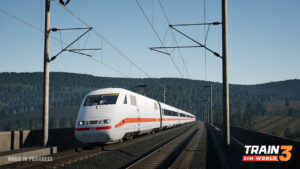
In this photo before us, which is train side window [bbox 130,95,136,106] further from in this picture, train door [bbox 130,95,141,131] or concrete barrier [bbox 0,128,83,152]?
concrete barrier [bbox 0,128,83,152]

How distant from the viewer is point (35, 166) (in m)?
11.6

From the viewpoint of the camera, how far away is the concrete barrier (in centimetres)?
1541

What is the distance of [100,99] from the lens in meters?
19.0

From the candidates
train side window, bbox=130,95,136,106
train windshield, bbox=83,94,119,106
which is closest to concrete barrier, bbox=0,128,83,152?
train windshield, bbox=83,94,119,106

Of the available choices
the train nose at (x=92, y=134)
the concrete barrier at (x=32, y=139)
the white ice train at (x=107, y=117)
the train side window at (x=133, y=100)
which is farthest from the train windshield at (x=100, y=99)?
the concrete barrier at (x=32, y=139)

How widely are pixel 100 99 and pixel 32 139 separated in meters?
4.45

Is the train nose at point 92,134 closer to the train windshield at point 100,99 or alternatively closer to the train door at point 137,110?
the train windshield at point 100,99

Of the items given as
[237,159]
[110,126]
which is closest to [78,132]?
[110,126]

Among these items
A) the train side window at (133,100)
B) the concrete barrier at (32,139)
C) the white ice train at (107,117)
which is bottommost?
the concrete barrier at (32,139)

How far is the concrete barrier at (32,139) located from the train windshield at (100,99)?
9.97ft

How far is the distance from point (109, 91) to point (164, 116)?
18661 millimetres

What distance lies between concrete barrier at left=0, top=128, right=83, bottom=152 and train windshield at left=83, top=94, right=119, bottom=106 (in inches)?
120

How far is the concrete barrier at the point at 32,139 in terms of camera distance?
15.4 metres

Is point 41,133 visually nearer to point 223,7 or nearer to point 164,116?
point 223,7
